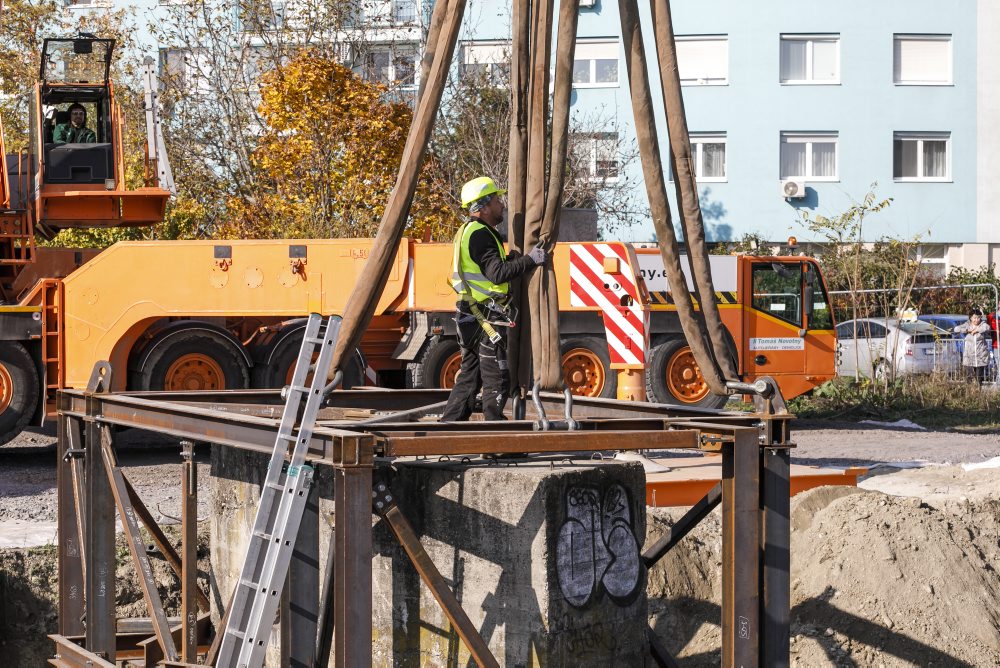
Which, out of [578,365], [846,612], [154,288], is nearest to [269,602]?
[846,612]

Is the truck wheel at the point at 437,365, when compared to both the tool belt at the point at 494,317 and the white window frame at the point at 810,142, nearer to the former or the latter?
the tool belt at the point at 494,317

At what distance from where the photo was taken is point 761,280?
54.6 ft

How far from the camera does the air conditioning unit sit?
30.9 metres

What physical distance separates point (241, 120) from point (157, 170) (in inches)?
348

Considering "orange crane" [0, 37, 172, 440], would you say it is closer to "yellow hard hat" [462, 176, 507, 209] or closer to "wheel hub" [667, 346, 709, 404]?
"wheel hub" [667, 346, 709, 404]

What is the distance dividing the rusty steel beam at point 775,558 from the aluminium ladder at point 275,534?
6.62 feet

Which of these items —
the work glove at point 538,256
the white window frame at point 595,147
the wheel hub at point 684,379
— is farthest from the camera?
the white window frame at point 595,147

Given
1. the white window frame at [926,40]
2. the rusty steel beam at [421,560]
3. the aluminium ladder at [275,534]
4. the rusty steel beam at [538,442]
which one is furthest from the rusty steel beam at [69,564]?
the white window frame at [926,40]

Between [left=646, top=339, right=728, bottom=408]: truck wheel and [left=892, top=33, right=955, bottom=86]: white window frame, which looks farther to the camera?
[left=892, top=33, right=955, bottom=86]: white window frame

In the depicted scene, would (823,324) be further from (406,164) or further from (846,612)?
(406,164)

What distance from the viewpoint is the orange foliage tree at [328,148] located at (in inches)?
803

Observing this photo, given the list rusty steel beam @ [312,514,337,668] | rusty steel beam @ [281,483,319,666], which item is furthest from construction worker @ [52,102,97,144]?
rusty steel beam @ [281,483,319,666]

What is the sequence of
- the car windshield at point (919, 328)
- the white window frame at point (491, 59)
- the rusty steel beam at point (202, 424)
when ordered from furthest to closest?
1. the white window frame at point (491, 59)
2. the car windshield at point (919, 328)
3. the rusty steel beam at point (202, 424)

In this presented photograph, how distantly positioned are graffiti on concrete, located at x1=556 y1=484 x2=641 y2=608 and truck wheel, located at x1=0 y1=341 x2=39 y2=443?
8.90m
